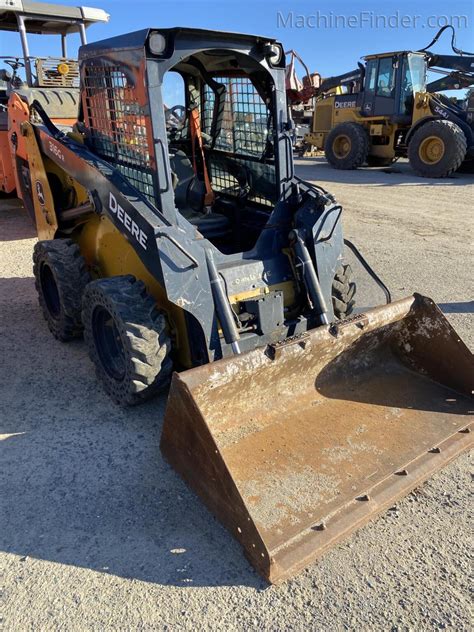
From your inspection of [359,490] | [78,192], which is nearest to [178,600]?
[359,490]

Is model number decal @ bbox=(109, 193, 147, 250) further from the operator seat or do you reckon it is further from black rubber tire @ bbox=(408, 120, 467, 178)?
black rubber tire @ bbox=(408, 120, 467, 178)

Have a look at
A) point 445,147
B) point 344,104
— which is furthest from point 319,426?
point 344,104

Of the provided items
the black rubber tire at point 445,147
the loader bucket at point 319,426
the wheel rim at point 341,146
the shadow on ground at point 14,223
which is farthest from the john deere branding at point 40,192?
the wheel rim at point 341,146

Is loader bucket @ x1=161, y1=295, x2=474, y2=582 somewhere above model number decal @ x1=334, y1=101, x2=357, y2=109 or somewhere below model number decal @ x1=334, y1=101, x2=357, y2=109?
below

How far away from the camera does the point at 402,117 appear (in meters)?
14.2

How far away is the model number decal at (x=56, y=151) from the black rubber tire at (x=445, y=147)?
1091 centimetres

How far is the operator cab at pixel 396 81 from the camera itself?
14.0m

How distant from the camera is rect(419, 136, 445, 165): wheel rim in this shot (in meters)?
13.1

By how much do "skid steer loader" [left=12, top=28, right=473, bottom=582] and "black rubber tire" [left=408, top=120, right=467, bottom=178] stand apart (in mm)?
10026

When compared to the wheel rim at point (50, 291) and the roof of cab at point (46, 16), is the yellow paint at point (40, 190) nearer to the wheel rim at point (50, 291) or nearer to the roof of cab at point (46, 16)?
the wheel rim at point (50, 291)

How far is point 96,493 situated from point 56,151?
2.79 metres

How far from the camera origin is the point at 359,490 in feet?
8.40

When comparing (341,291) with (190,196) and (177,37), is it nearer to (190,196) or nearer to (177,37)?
(190,196)

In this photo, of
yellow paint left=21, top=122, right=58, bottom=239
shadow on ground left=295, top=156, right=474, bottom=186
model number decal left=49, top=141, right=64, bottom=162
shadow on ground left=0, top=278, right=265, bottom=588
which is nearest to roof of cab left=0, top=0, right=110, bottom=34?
yellow paint left=21, top=122, right=58, bottom=239
